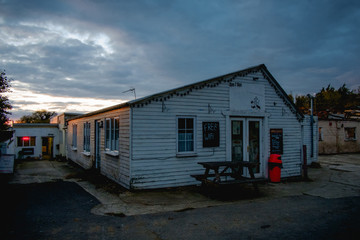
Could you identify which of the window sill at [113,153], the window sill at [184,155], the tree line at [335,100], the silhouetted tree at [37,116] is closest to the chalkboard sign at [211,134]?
the window sill at [184,155]

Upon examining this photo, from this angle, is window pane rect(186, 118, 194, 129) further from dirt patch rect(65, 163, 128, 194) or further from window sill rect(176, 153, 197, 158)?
dirt patch rect(65, 163, 128, 194)

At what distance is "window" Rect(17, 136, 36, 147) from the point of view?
22328mm

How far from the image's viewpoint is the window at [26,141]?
22328 millimetres

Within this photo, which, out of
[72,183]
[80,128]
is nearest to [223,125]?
[72,183]

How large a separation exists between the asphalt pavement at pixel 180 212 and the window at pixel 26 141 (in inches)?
559

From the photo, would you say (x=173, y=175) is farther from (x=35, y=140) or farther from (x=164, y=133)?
(x=35, y=140)

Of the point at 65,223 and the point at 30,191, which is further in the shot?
the point at 30,191

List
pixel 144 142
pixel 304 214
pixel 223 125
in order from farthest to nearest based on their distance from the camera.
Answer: pixel 223 125 < pixel 144 142 < pixel 304 214

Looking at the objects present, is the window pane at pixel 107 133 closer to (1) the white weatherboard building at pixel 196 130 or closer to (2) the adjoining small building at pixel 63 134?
(1) the white weatherboard building at pixel 196 130

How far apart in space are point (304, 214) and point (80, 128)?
1301cm

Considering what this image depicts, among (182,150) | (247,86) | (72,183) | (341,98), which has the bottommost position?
(72,183)

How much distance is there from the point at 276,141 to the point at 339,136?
575 inches

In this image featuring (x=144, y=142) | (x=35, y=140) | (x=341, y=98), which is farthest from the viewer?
(x=341, y=98)

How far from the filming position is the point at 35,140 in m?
22.7
